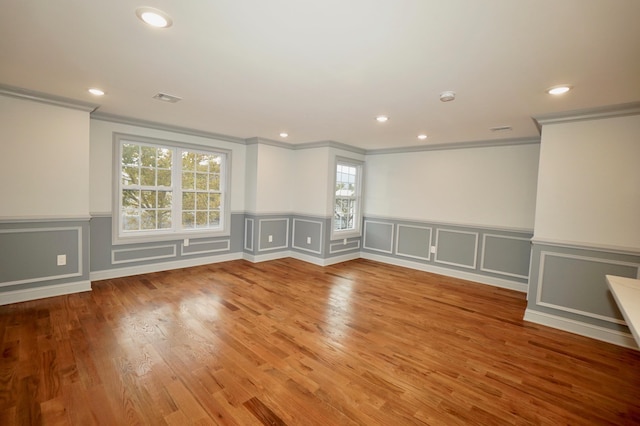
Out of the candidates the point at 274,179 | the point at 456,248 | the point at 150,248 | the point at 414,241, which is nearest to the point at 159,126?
the point at 150,248

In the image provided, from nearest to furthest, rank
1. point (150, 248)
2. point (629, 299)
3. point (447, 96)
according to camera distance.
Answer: point (629, 299), point (447, 96), point (150, 248)

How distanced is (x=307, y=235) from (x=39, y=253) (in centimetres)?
390

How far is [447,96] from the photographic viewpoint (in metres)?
2.72

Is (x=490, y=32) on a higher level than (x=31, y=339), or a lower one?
higher

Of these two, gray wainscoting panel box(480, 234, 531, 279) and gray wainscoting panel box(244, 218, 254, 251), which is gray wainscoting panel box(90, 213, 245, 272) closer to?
gray wainscoting panel box(244, 218, 254, 251)

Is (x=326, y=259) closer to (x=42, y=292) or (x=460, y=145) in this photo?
(x=460, y=145)

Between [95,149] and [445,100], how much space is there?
14.7ft

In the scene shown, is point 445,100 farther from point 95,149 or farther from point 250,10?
point 95,149

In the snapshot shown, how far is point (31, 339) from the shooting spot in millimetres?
2555

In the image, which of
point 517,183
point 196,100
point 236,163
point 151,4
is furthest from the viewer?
point 236,163

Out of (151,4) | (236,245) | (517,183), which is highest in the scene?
(151,4)

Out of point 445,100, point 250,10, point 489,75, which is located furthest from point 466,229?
point 250,10

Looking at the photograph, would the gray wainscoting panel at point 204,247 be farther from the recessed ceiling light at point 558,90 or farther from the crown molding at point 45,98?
the recessed ceiling light at point 558,90

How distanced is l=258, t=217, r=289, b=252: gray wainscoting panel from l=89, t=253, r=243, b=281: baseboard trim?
1.91ft
